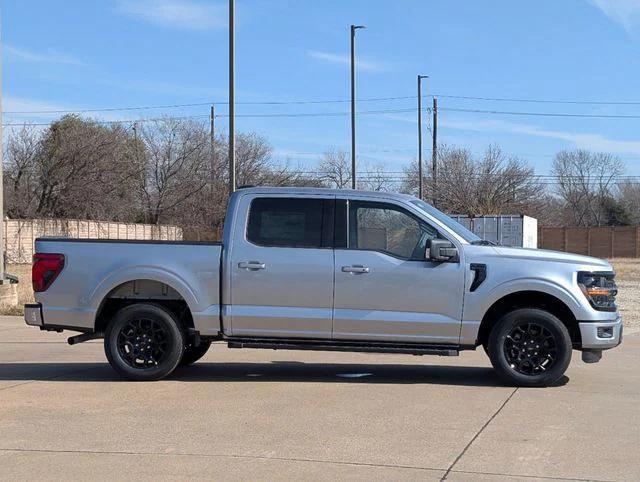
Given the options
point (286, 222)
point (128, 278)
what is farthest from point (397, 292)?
point (128, 278)

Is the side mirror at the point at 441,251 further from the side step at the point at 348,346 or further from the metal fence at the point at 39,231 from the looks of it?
the metal fence at the point at 39,231

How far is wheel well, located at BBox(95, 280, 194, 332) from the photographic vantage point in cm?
919

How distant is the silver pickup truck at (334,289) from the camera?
8.70 metres

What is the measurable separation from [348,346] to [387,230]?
51.6 inches

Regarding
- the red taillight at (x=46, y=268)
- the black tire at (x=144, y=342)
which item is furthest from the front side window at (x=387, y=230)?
the red taillight at (x=46, y=268)

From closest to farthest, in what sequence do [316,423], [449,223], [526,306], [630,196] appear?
[316,423] → [526,306] → [449,223] → [630,196]

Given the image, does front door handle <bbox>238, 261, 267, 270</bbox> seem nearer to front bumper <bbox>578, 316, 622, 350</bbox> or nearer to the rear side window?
the rear side window

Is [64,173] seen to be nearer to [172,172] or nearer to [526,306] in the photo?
[172,172]

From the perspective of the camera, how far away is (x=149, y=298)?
364 inches

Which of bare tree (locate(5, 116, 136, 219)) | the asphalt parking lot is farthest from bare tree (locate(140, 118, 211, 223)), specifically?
the asphalt parking lot

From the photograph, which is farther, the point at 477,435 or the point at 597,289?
the point at 597,289

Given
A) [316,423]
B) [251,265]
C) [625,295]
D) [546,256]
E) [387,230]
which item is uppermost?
[387,230]

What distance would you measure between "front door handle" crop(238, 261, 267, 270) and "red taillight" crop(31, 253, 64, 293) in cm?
202

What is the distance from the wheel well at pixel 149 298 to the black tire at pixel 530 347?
11.1ft
